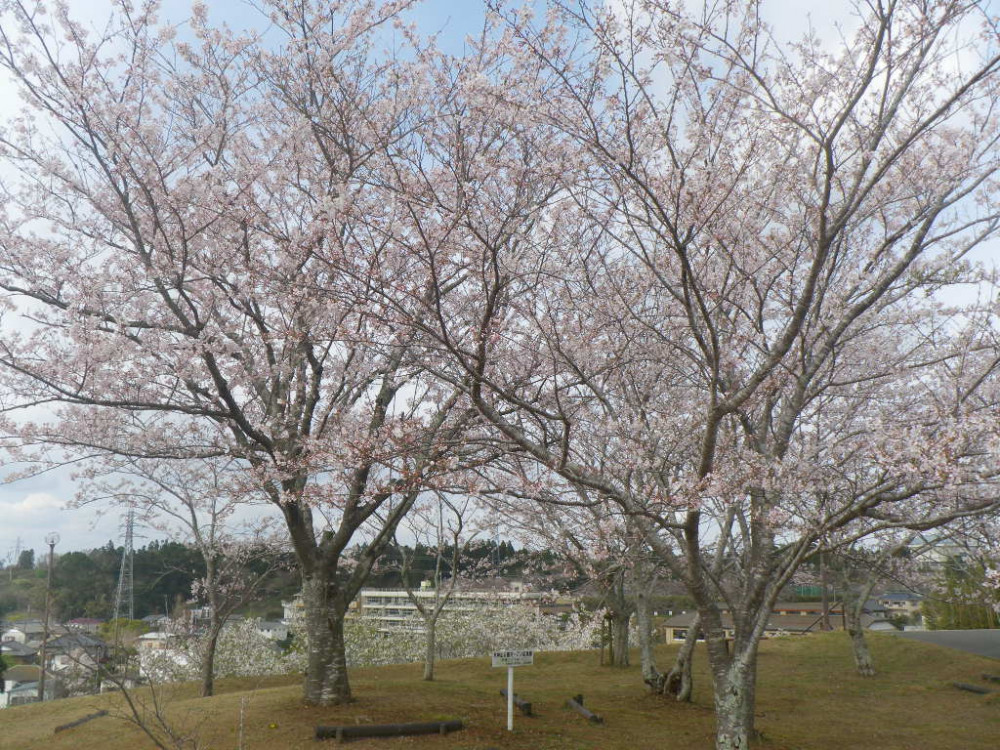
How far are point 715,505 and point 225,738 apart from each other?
6.59m

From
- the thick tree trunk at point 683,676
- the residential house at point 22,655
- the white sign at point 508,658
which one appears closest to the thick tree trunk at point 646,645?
the thick tree trunk at point 683,676

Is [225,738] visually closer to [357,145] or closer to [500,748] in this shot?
[500,748]

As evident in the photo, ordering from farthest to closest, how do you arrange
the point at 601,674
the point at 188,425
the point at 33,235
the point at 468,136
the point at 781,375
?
the point at 601,674
the point at 188,425
the point at 33,235
the point at 468,136
the point at 781,375

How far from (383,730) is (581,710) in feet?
11.9

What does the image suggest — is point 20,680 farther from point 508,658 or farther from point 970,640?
point 970,640

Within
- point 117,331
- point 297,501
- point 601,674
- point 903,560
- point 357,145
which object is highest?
point 357,145

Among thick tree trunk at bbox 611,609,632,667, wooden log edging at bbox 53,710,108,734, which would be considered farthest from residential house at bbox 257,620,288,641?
wooden log edging at bbox 53,710,108,734

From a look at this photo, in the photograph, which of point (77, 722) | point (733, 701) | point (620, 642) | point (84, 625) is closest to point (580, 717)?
point (733, 701)

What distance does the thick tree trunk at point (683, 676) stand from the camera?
12086 mm

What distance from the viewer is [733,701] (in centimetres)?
Answer: 682

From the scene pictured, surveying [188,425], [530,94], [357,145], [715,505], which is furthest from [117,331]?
[715,505]

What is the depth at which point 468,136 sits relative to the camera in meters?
8.41

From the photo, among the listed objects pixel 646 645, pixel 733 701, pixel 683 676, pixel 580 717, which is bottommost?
pixel 580 717

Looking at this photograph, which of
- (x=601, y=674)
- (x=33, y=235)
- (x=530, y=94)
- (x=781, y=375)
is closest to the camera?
(x=530, y=94)
